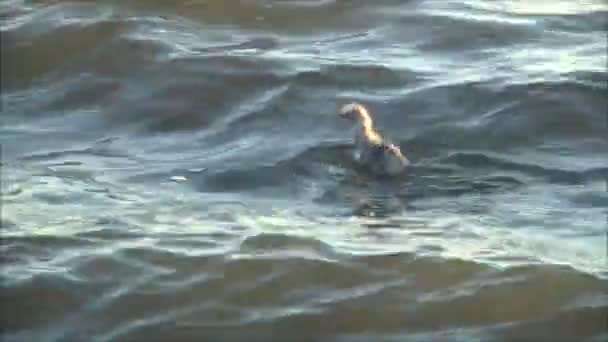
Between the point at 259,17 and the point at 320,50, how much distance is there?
133cm

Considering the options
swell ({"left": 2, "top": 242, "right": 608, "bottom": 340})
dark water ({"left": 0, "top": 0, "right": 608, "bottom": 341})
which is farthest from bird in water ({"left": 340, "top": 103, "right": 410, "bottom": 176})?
swell ({"left": 2, "top": 242, "right": 608, "bottom": 340})

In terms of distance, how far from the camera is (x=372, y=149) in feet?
33.0

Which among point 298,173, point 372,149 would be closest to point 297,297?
point 298,173

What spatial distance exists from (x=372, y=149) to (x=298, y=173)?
1.86ft

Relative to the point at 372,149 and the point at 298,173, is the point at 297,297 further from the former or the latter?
the point at 372,149

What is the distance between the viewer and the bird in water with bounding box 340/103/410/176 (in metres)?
9.84

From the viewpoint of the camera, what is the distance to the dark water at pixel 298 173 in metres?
7.54

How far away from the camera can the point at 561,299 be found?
752cm

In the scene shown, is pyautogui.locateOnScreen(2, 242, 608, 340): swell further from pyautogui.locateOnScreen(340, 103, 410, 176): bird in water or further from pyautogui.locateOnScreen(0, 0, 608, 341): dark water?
pyautogui.locateOnScreen(340, 103, 410, 176): bird in water

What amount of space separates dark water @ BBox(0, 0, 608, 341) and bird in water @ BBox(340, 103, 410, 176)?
12 cm

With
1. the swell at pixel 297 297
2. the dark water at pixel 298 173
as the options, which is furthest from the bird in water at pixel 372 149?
the swell at pixel 297 297

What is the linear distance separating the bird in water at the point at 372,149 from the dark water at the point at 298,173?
12cm

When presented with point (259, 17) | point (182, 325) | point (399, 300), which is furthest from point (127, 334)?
point (259, 17)

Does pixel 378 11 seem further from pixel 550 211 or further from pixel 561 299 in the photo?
pixel 561 299
